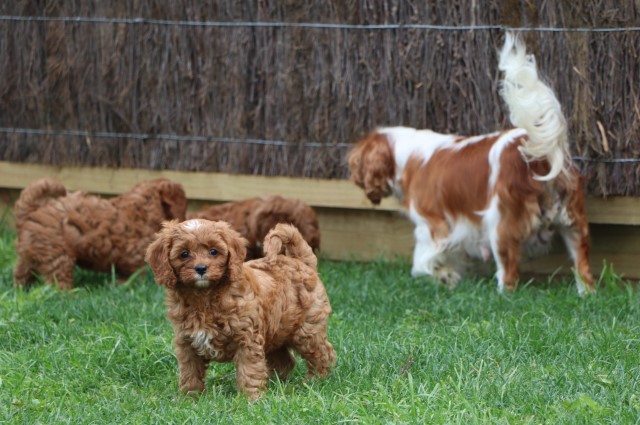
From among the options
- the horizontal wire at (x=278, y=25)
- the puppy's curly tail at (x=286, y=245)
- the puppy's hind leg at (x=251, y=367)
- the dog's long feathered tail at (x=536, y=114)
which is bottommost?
the puppy's hind leg at (x=251, y=367)

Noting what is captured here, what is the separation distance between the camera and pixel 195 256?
5105 mm

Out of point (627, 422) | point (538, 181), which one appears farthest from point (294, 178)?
point (627, 422)

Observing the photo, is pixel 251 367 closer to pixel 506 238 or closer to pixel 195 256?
pixel 195 256

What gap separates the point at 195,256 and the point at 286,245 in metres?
0.81

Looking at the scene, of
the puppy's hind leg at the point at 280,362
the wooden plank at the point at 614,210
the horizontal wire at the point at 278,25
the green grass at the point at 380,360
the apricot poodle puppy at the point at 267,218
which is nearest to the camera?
the green grass at the point at 380,360

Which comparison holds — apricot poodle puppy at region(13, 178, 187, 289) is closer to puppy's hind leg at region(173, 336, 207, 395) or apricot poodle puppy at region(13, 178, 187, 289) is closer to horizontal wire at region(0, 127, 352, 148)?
horizontal wire at region(0, 127, 352, 148)

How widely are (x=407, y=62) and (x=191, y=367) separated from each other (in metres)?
4.13

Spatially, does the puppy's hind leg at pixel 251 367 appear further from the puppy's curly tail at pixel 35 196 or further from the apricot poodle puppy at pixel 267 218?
the puppy's curly tail at pixel 35 196

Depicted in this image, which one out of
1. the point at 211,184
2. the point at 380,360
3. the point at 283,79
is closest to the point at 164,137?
the point at 211,184

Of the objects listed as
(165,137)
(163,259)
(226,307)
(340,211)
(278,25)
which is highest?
(278,25)

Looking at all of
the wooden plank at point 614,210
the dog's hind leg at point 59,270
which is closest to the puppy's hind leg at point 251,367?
the dog's hind leg at point 59,270

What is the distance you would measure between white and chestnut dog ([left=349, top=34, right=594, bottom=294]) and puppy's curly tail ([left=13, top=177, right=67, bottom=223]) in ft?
8.30

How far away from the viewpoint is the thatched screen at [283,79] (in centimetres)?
796

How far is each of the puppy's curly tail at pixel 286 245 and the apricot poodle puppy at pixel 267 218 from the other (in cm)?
293
